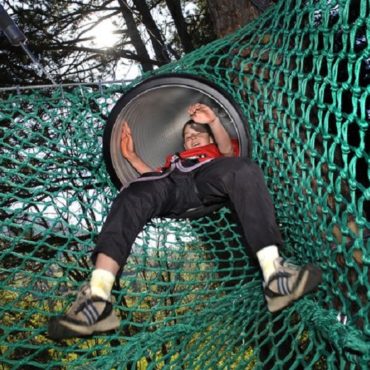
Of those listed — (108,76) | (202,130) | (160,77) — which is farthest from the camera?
(108,76)

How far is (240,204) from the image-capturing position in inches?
59.2

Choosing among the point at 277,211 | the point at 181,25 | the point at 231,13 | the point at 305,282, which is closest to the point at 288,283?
the point at 305,282

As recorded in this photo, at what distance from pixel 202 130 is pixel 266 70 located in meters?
0.38

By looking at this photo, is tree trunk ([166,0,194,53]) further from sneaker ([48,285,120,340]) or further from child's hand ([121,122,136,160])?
sneaker ([48,285,120,340])

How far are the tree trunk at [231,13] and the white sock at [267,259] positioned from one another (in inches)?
71.7

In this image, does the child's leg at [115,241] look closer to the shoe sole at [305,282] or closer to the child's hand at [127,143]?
the child's hand at [127,143]

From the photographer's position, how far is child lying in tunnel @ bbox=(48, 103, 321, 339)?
4.28 ft

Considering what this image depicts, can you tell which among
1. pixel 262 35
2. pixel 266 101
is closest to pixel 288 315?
pixel 266 101

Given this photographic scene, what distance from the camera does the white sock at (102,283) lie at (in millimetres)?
1359

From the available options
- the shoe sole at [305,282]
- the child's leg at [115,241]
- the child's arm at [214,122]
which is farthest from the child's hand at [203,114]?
the shoe sole at [305,282]

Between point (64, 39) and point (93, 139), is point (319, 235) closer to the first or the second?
point (93, 139)

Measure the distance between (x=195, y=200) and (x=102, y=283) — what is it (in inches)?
18.9

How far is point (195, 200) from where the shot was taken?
1.71m

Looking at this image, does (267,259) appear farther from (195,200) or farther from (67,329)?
(67,329)
